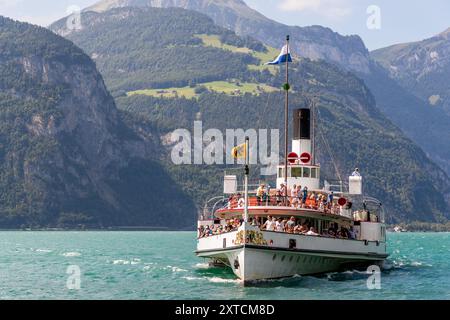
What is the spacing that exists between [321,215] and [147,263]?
24.9 metres

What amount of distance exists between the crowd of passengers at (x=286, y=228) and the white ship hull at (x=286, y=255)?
63 cm

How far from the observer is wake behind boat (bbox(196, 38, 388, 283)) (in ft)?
192

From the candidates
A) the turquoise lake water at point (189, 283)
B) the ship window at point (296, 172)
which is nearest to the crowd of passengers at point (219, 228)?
the turquoise lake water at point (189, 283)

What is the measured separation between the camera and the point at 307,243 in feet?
202

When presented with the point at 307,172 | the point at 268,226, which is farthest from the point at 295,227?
the point at 307,172

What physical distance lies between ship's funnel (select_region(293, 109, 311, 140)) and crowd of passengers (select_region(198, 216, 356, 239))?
24.1 ft

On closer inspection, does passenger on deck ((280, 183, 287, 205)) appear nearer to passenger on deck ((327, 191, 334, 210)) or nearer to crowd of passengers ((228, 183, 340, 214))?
crowd of passengers ((228, 183, 340, 214))

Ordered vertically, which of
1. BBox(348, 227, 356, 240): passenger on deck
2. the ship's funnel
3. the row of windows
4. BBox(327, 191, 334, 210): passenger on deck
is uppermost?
the ship's funnel

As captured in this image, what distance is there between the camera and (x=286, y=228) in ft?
204

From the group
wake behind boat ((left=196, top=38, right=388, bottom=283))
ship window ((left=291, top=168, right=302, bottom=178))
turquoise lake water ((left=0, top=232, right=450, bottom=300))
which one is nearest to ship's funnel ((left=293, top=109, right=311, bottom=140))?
wake behind boat ((left=196, top=38, right=388, bottom=283))

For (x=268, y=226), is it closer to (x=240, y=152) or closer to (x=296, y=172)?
(x=240, y=152)

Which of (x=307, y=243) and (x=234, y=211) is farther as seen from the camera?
(x=234, y=211)

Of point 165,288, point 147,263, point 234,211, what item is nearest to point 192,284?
point 165,288
